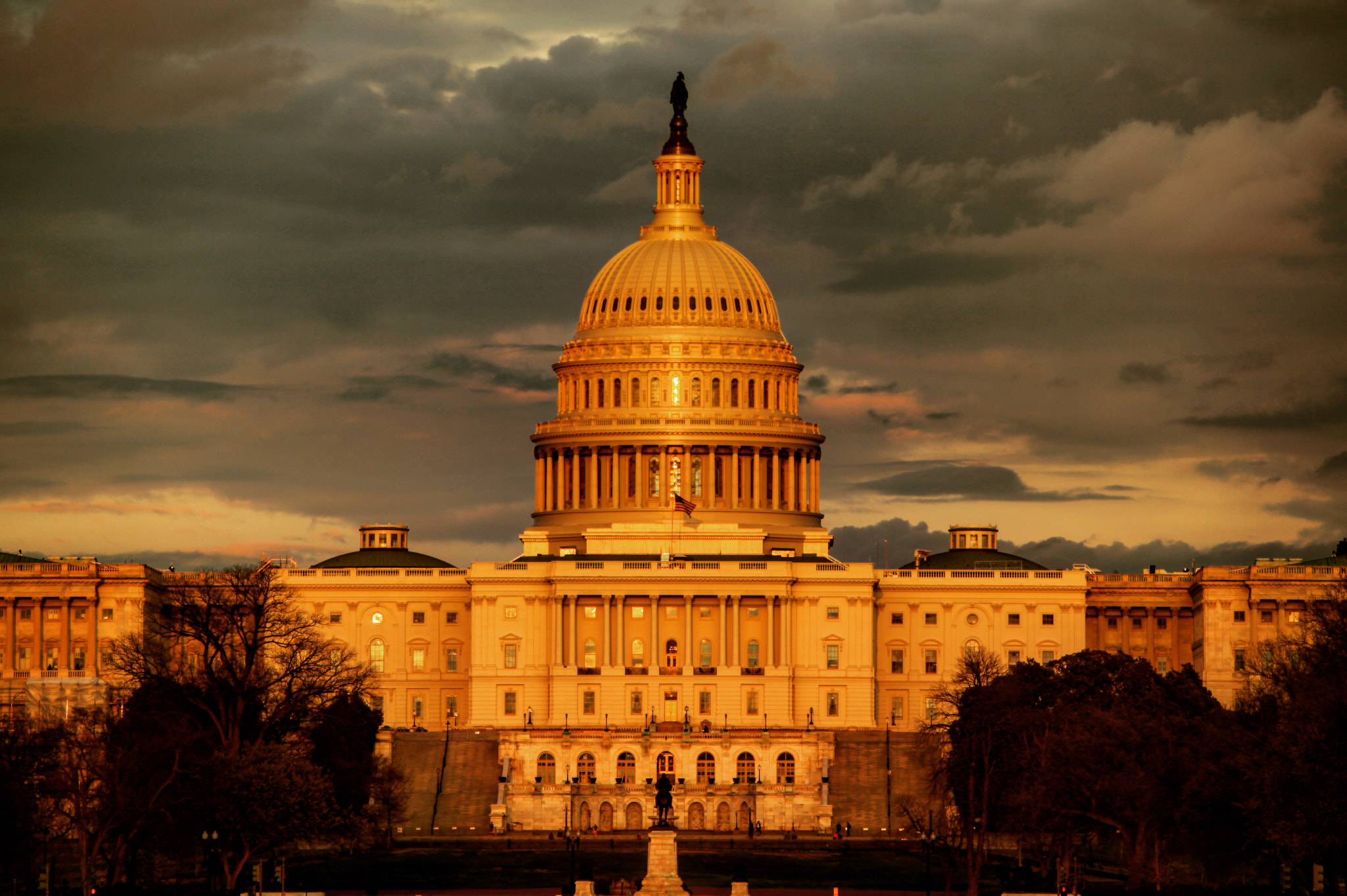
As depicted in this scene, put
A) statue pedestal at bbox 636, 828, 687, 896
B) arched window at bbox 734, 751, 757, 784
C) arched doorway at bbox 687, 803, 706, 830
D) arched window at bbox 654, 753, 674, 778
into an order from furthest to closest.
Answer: arched window at bbox 734, 751, 757, 784 < arched window at bbox 654, 753, 674, 778 < arched doorway at bbox 687, 803, 706, 830 < statue pedestal at bbox 636, 828, 687, 896

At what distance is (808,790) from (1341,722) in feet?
244

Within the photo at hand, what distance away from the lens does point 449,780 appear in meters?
191

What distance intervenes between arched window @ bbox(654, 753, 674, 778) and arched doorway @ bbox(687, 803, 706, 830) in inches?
348

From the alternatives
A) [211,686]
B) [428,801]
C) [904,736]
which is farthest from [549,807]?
[211,686]

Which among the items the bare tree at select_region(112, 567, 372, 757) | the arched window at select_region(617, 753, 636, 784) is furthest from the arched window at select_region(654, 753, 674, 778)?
the bare tree at select_region(112, 567, 372, 757)

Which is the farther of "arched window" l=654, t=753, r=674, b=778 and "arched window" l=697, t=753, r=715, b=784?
"arched window" l=697, t=753, r=715, b=784

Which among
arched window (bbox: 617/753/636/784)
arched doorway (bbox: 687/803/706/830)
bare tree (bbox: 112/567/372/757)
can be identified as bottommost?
arched doorway (bbox: 687/803/706/830)

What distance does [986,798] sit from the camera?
148 m

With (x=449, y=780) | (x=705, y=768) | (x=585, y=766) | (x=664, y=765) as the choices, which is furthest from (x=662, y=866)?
(x=585, y=766)

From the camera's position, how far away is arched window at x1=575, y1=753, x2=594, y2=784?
646ft

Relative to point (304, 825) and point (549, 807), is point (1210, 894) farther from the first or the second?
point (549, 807)

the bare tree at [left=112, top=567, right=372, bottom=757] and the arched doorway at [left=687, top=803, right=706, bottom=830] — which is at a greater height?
the bare tree at [left=112, top=567, right=372, bottom=757]

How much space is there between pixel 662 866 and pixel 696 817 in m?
50.7

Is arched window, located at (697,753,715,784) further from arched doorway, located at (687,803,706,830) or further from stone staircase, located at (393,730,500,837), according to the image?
stone staircase, located at (393,730,500,837)
